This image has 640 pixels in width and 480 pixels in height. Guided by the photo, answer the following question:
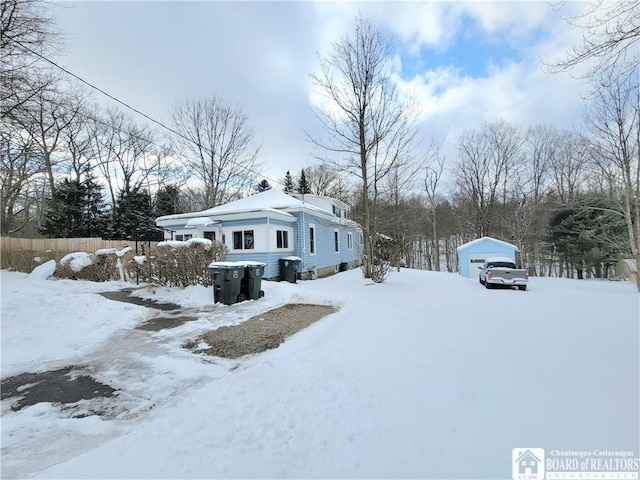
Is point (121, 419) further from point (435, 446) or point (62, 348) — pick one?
point (62, 348)

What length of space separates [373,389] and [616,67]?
18.3ft

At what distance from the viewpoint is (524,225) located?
22.1 m

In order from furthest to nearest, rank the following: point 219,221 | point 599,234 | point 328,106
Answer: point 599,234, point 219,221, point 328,106

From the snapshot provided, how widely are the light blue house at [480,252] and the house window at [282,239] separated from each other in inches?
388

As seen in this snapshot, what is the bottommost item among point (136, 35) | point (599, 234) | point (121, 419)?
point (121, 419)

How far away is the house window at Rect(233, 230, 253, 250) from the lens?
45.9ft

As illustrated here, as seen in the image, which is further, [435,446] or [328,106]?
[328,106]

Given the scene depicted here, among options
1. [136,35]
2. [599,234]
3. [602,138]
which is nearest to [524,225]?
[599,234]

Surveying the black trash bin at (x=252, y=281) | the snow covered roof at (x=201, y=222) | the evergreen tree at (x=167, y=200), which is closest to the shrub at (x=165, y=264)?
the black trash bin at (x=252, y=281)

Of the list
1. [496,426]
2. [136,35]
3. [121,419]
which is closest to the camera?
[496,426]

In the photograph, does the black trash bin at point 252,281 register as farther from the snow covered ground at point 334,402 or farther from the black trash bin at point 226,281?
the snow covered ground at point 334,402

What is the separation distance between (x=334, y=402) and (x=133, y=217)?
3014 cm

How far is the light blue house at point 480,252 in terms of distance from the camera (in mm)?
15930

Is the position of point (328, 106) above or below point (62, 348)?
above
